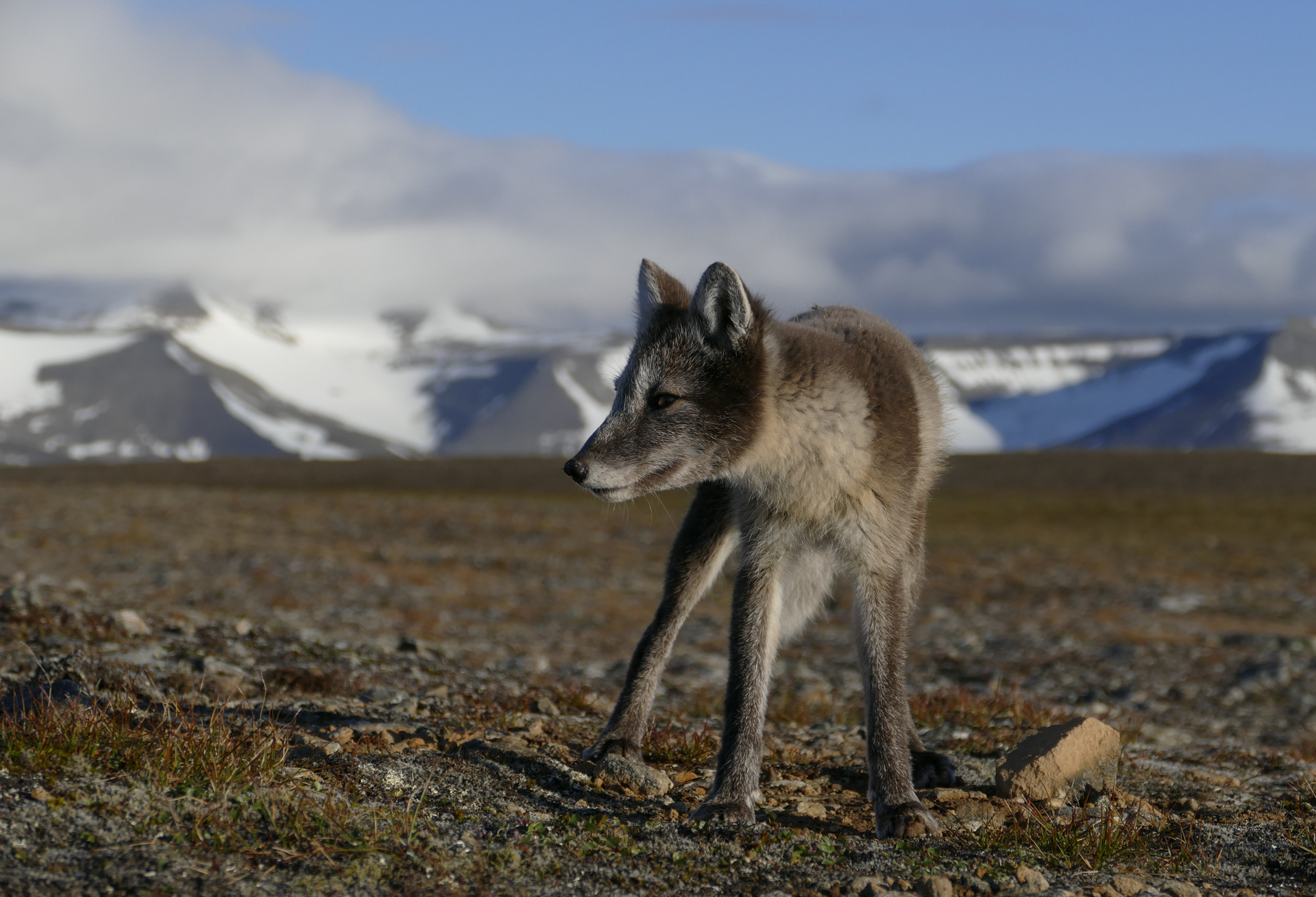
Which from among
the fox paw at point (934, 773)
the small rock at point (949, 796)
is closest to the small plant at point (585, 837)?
the small rock at point (949, 796)

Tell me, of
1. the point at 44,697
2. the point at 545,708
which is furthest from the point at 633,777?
the point at 44,697

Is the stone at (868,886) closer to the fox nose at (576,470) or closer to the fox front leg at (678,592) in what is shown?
the fox front leg at (678,592)

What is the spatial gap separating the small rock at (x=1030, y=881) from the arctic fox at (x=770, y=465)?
30.5 inches

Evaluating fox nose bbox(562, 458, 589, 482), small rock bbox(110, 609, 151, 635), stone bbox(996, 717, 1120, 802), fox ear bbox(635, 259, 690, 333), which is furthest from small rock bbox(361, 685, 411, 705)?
stone bbox(996, 717, 1120, 802)

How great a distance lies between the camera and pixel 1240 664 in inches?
651

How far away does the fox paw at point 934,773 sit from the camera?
7.44 metres

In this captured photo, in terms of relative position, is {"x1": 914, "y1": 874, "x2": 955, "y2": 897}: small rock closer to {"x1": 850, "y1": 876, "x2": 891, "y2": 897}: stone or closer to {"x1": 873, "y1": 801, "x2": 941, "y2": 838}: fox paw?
{"x1": 850, "y1": 876, "x2": 891, "y2": 897}: stone

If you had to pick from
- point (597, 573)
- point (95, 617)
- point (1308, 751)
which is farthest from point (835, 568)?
point (597, 573)

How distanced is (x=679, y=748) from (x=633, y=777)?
0.85m

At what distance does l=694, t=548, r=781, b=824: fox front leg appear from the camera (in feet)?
21.1

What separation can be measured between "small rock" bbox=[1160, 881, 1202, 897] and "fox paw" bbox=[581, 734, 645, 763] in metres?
3.14

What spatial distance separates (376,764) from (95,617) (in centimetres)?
613

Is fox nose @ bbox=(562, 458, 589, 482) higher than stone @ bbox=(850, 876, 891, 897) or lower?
higher

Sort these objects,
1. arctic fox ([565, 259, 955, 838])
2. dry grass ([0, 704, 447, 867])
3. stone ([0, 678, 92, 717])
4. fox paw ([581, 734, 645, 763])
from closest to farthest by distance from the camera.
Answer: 1. dry grass ([0, 704, 447, 867])
2. stone ([0, 678, 92, 717])
3. arctic fox ([565, 259, 955, 838])
4. fox paw ([581, 734, 645, 763])
